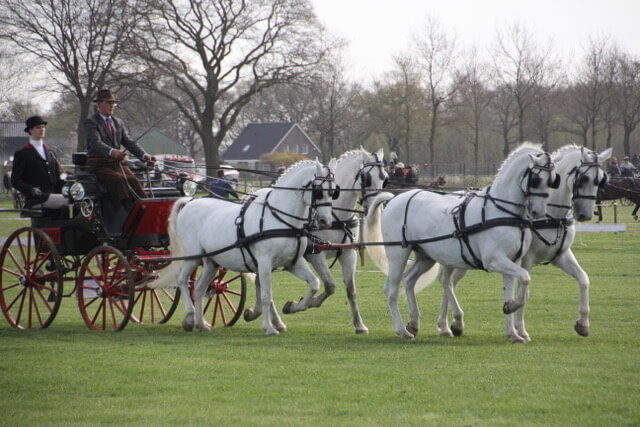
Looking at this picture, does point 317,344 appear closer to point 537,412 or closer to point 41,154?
point 537,412

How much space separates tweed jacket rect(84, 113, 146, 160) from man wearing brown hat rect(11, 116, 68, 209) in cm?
72

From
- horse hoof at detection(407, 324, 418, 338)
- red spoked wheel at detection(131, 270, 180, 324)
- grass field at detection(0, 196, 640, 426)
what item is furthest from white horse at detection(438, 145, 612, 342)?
red spoked wheel at detection(131, 270, 180, 324)

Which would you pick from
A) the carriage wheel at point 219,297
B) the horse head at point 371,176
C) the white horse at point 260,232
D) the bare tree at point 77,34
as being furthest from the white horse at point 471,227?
the bare tree at point 77,34

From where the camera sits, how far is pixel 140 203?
10719 millimetres

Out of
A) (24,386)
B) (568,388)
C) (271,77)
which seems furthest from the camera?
(271,77)

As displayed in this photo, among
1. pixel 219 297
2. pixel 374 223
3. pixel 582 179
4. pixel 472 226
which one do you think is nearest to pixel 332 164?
pixel 374 223

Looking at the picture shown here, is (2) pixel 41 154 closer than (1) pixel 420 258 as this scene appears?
No

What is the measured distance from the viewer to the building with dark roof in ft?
297

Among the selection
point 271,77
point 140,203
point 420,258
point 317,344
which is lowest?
point 317,344

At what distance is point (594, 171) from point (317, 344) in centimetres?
359

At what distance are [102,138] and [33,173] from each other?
1.10 m

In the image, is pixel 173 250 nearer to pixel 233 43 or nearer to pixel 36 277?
pixel 36 277

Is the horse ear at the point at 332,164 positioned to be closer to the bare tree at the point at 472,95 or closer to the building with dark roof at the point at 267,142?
the bare tree at the point at 472,95

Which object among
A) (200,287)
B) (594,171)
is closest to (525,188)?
(594,171)
